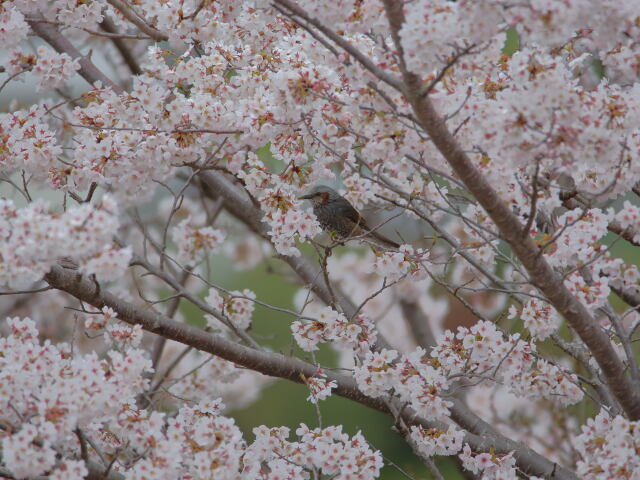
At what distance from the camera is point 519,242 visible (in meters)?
3.14

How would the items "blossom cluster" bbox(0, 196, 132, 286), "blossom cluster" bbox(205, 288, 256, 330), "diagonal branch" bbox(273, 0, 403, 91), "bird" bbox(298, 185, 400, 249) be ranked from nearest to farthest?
"blossom cluster" bbox(0, 196, 132, 286)
"diagonal branch" bbox(273, 0, 403, 91)
"blossom cluster" bbox(205, 288, 256, 330)
"bird" bbox(298, 185, 400, 249)

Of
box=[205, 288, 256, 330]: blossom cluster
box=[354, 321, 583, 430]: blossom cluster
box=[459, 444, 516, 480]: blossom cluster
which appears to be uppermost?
box=[205, 288, 256, 330]: blossom cluster

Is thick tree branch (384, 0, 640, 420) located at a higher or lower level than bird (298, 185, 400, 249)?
lower

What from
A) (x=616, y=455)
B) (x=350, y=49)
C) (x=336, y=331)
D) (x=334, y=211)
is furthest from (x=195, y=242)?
(x=616, y=455)

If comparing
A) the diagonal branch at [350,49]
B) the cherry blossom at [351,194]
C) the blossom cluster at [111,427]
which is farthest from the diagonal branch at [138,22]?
the blossom cluster at [111,427]

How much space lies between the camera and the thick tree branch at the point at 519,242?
2.93 metres

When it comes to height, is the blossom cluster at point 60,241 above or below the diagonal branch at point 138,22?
below

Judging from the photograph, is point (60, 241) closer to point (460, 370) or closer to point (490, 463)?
point (460, 370)

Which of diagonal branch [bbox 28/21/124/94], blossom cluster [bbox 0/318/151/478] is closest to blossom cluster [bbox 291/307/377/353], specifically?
blossom cluster [bbox 0/318/151/478]

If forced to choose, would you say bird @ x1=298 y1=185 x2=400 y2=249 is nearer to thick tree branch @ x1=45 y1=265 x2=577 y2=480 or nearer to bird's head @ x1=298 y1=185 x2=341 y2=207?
bird's head @ x1=298 y1=185 x2=341 y2=207

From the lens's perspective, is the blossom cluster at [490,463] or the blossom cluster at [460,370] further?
the blossom cluster at [490,463]

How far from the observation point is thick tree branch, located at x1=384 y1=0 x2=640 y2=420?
293 centimetres

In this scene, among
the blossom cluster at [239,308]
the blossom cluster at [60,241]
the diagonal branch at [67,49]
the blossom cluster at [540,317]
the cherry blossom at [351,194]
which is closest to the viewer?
the blossom cluster at [60,241]

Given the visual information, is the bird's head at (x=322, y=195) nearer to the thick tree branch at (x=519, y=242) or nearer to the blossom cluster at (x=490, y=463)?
the blossom cluster at (x=490, y=463)
